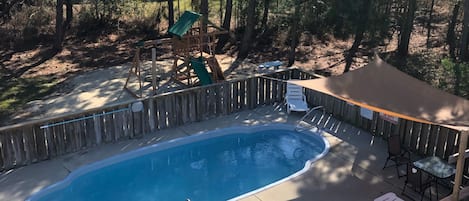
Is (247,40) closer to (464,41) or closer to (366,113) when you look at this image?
(464,41)

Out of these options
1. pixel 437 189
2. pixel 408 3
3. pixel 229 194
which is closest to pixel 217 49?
pixel 408 3

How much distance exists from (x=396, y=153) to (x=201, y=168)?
3.59 metres

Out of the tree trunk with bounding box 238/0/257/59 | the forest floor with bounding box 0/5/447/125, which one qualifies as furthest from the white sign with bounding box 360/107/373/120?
the tree trunk with bounding box 238/0/257/59

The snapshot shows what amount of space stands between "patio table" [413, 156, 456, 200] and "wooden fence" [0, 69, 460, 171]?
0.89 meters

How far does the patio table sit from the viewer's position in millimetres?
7239

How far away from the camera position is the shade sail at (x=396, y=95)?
23.6 feet

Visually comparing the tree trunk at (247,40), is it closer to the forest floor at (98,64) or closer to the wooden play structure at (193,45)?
the forest floor at (98,64)

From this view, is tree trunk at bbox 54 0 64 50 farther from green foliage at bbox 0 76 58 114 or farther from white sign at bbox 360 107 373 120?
white sign at bbox 360 107 373 120

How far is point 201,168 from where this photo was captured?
30.5 feet

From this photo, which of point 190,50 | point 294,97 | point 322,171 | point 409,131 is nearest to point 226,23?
point 190,50

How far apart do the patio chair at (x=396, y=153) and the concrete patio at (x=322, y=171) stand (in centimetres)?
17

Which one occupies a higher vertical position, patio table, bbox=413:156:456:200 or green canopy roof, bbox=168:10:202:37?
green canopy roof, bbox=168:10:202:37

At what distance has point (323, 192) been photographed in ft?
25.6

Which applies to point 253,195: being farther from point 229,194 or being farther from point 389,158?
point 389,158
